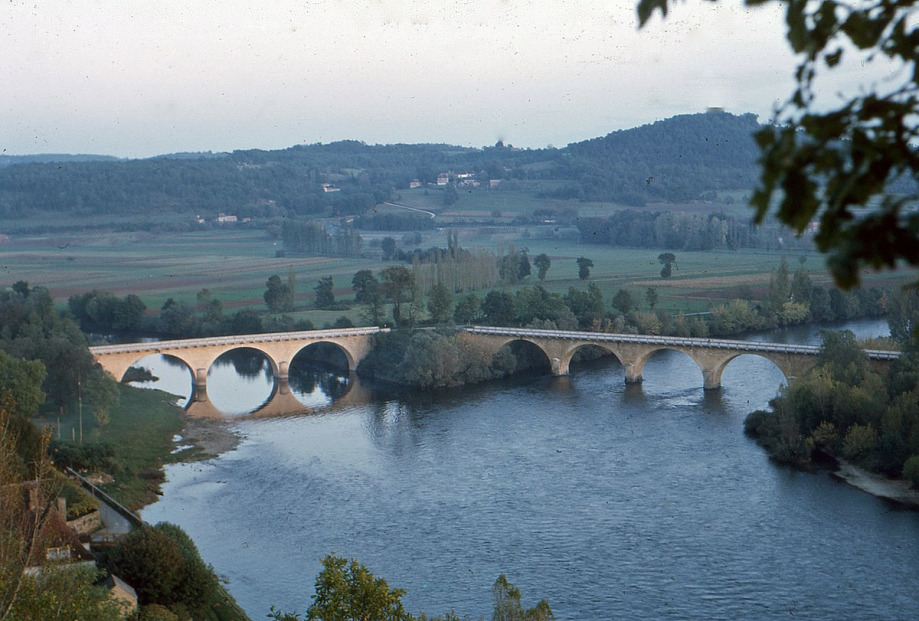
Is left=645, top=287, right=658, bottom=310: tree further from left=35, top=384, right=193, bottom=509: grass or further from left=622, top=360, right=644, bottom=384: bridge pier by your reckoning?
left=35, top=384, right=193, bottom=509: grass

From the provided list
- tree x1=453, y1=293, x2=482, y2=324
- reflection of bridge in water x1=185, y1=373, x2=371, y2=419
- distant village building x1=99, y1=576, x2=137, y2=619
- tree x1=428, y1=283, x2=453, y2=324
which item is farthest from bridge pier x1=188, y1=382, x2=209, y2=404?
distant village building x1=99, y1=576, x2=137, y2=619

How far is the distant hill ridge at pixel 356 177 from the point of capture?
71000 millimetres

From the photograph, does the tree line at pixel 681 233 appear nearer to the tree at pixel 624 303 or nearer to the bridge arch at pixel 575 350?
the tree at pixel 624 303

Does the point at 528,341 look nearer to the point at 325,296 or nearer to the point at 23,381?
the point at 325,296

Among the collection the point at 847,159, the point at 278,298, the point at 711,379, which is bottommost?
the point at 711,379

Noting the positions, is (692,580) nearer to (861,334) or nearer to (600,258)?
(861,334)

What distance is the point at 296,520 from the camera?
20203 mm

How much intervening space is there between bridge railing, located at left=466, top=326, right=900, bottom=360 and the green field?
7565mm

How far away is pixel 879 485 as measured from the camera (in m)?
21.7

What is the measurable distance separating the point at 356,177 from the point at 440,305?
171 feet

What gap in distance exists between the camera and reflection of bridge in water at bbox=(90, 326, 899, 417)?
31109 mm

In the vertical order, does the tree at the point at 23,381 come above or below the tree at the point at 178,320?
above

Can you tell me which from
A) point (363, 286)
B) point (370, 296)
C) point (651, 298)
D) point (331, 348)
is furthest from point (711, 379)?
point (363, 286)

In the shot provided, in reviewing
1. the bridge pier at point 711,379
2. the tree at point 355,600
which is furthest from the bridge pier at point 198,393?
the tree at point 355,600
